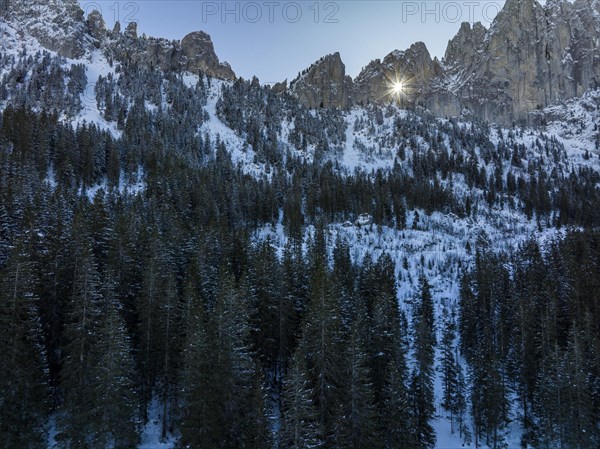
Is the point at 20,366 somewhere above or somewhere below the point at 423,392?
above

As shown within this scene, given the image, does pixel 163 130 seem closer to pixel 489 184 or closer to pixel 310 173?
pixel 310 173

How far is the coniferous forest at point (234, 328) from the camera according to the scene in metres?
30.9

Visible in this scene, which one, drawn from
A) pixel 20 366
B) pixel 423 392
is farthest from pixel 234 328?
pixel 423 392

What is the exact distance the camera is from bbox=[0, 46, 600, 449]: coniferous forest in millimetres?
30922

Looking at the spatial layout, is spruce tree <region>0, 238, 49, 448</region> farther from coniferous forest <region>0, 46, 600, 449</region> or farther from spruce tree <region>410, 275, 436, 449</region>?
spruce tree <region>410, 275, 436, 449</region>

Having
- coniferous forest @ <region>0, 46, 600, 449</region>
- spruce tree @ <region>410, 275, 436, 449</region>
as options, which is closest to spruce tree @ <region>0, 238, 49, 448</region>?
coniferous forest @ <region>0, 46, 600, 449</region>

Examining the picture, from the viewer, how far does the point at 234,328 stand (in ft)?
114

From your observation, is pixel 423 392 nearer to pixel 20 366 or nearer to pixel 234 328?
pixel 234 328

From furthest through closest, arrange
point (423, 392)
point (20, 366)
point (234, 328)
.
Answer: point (423, 392) → point (234, 328) → point (20, 366)

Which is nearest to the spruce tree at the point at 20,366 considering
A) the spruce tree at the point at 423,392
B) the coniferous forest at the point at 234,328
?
the coniferous forest at the point at 234,328

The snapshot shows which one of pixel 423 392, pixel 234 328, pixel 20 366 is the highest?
pixel 234 328

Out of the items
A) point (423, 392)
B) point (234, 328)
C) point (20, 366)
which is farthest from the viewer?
point (423, 392)

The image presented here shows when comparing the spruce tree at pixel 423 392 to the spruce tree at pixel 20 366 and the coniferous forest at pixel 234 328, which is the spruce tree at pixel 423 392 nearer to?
the coniferous forest at pixel 234 328

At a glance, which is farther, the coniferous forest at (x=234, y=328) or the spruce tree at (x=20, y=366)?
the coniferous forest at (x=234, y=328)
